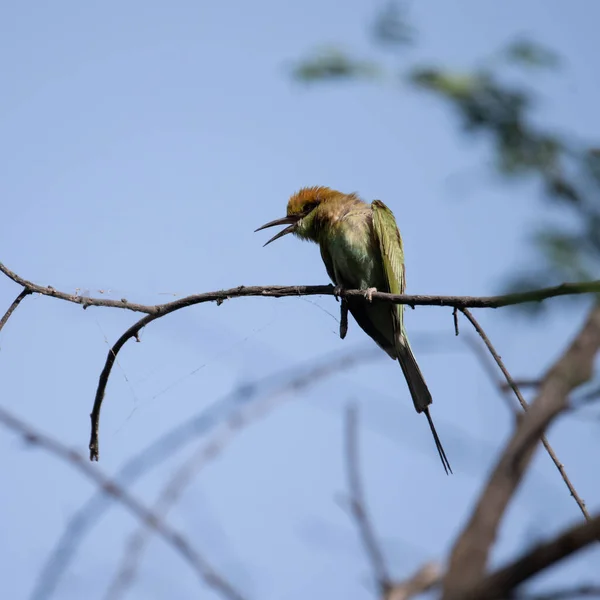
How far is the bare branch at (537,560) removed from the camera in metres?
0.99

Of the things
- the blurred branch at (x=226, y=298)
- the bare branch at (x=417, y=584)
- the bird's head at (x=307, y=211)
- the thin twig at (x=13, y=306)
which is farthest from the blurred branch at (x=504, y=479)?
the bird's head at (x=307, y=211)

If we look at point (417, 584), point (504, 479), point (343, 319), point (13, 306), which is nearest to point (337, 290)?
point (343, 319)

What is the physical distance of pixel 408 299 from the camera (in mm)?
3078

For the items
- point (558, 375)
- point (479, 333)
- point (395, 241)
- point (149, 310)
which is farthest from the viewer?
point (395, 241)

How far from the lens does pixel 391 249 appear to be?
492 cm

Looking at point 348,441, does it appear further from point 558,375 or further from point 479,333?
point 479,333

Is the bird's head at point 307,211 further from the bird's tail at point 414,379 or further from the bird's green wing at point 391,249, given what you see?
the bird's tail at point 414,379

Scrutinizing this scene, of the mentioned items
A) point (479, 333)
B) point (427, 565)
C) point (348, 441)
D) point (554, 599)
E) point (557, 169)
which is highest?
point (479, 333)

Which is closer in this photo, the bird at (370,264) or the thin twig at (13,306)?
the thin twig at (13,306)

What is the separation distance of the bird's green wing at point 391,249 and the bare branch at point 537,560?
12.2 ft

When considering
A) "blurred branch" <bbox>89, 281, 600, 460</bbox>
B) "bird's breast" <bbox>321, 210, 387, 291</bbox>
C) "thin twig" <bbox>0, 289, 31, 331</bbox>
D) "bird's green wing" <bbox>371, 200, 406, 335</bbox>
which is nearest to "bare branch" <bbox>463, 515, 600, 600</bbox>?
"blurred branch" <bbox>89, 281, 600, 460</bbox>

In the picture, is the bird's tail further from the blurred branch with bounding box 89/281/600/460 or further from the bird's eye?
the bird's eye

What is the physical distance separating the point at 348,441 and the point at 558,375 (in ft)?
1.63

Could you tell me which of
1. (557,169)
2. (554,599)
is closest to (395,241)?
(557,169)
